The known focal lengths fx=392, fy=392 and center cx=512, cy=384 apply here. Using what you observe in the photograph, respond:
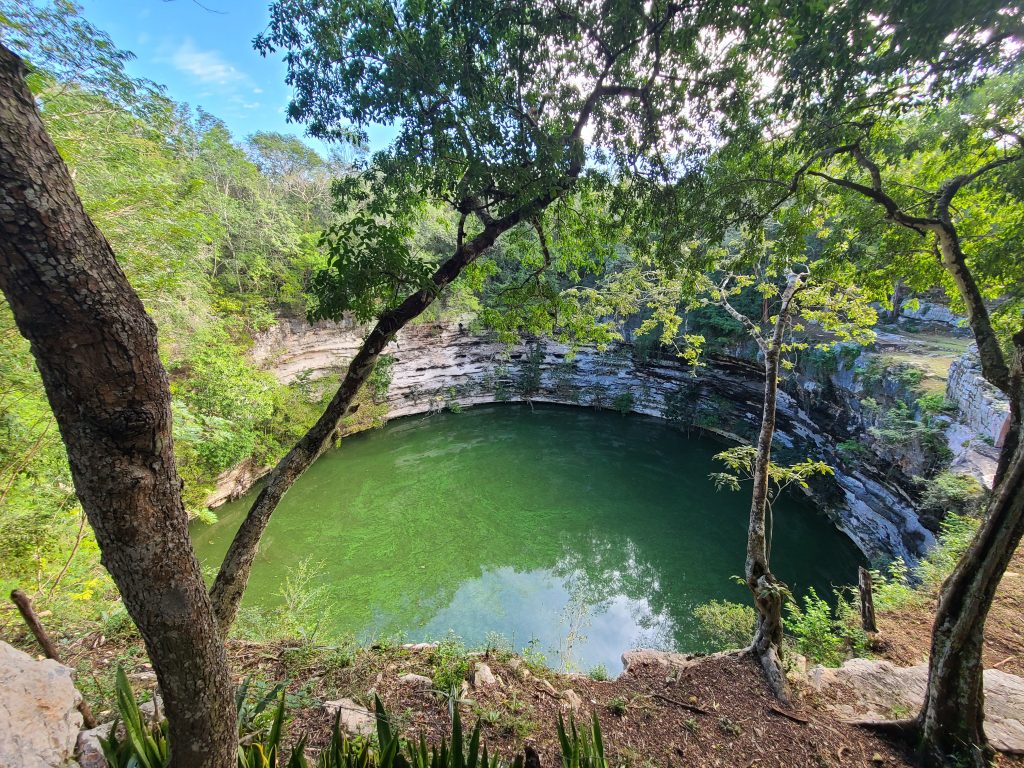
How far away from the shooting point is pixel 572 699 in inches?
111

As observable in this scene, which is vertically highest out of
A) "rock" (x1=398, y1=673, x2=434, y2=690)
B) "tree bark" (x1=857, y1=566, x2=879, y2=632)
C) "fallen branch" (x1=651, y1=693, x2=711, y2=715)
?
"tree bark" (x1=857, y1=566, x2=879, y2=632)

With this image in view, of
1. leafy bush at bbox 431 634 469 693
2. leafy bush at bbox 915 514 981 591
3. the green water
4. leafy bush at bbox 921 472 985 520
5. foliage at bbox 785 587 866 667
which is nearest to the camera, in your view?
leafy bush at bbox 431 634 469 693

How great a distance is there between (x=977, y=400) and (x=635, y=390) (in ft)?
31.4

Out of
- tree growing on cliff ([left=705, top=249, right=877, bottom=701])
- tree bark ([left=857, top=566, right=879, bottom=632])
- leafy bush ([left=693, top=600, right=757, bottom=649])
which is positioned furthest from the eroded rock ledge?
tree bark ([left=857, top=566, right=879, bottom=632])

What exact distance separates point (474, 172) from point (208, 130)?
12.9m

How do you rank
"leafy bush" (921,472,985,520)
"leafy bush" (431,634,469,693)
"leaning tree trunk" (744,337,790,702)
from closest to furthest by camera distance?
"leafy bush" (431,634,469,693) < "leaning tree trunk" (744,337,790,702) < "leafy bush" (921,472,985,520)

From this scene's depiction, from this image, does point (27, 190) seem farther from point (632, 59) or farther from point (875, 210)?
point (875, 210)

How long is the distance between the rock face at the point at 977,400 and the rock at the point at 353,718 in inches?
307

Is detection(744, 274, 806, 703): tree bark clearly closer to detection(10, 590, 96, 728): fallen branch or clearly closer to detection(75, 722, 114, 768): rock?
detection(75, 722, 114, 768): rock

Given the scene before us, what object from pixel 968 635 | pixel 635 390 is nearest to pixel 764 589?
pixel 968 635

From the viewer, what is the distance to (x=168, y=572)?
122 centimetres

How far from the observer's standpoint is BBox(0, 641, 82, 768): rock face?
1456 mm

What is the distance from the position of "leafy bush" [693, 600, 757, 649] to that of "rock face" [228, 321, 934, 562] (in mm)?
3690

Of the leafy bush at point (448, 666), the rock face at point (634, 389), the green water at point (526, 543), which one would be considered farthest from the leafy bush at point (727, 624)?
the leafy bush at point (448, 666)
